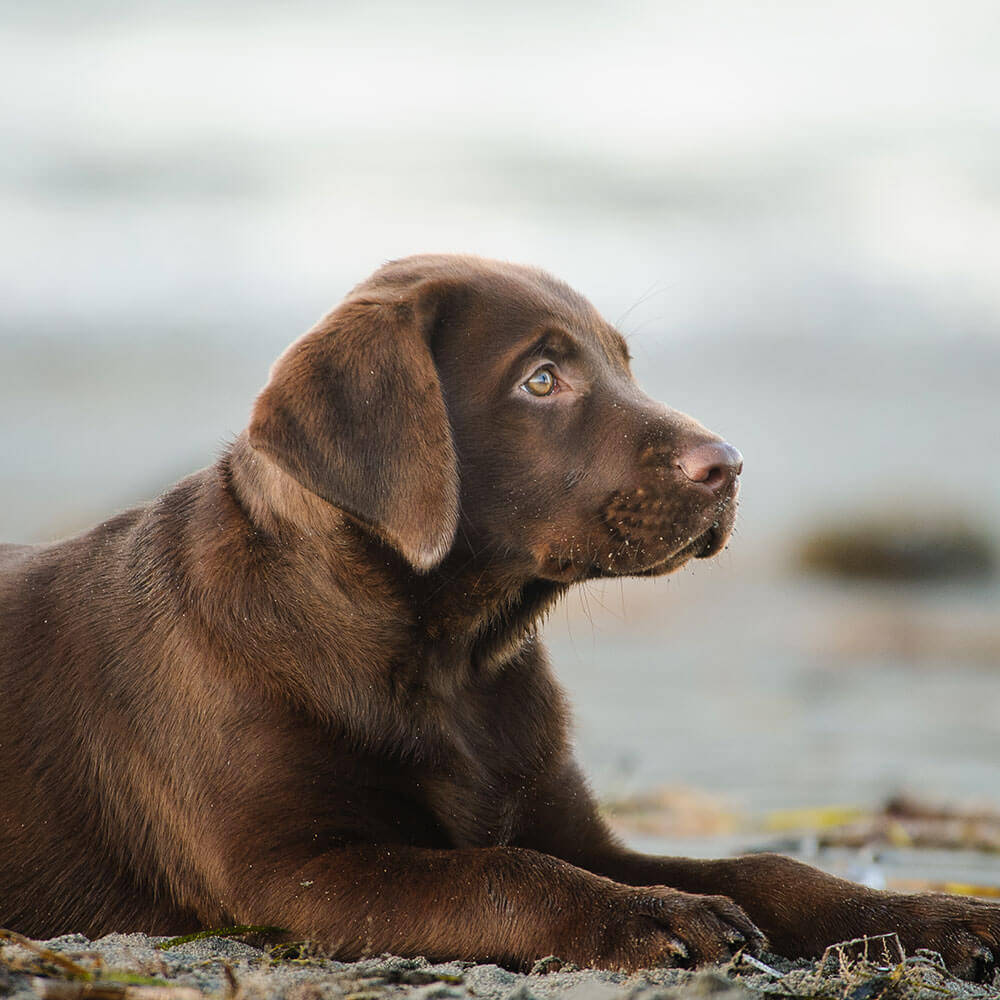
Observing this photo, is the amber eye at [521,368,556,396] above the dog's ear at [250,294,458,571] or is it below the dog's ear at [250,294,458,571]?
above

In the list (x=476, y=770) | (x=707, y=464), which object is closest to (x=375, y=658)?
(x=476, y=770)

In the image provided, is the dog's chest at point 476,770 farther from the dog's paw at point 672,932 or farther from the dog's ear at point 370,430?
the dog's paw at point 672,932

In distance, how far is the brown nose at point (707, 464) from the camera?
14.1 ft

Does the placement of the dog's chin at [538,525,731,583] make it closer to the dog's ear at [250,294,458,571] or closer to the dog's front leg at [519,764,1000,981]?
the dog's ear at [250,294,458,571]

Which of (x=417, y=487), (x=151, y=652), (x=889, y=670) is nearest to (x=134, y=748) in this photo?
(x=151, y=652)

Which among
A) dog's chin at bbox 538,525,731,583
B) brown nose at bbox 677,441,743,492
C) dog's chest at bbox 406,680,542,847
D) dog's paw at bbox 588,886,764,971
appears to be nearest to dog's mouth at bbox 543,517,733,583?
dog's chin at bbox 538,525,731,583

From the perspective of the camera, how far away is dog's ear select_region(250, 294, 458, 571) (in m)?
4.01

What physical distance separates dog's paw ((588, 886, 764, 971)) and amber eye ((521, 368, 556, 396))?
1481 millimetres

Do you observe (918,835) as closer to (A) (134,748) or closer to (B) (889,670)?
(A) (134,748)

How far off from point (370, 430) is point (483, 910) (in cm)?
126

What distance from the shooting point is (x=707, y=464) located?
4.31 meters

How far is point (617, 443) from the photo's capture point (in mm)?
4410

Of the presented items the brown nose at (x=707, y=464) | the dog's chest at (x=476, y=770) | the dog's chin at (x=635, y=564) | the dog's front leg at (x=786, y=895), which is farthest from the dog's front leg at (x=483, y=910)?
the brown nose at (x=707, y=464)

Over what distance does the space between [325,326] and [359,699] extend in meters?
1.01
